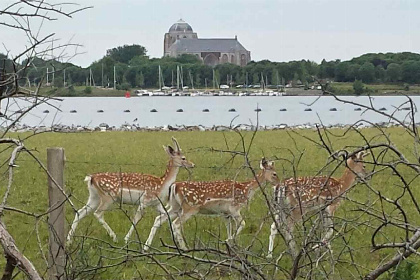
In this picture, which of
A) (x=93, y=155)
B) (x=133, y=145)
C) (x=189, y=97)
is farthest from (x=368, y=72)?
(x=189, y=97)

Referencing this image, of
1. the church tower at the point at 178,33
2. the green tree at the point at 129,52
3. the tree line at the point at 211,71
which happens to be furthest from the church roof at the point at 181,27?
the green tree at the point at 129,52

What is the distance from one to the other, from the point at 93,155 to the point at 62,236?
1356 cm

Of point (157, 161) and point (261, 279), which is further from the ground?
point (261, 279)

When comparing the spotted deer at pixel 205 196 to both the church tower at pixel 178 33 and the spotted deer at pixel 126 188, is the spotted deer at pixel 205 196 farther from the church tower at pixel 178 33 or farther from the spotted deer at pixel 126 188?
the church tower at pixel 178 33

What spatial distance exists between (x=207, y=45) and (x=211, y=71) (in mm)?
40044

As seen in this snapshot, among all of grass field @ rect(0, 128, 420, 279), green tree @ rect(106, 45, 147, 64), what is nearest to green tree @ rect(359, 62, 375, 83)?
grass field @ rect(0, 128, 420, 279)

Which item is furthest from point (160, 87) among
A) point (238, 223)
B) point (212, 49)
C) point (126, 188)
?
point (238, 223)

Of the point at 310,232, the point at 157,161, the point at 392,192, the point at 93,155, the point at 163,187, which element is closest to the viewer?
the point at 310,232

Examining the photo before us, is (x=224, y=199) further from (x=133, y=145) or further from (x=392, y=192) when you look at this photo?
(x=133, y=145)

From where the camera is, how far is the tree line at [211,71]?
19.9 feet

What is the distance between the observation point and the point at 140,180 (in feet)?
32.1

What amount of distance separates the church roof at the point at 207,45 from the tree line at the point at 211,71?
24626mm

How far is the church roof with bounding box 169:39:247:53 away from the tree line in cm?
2463

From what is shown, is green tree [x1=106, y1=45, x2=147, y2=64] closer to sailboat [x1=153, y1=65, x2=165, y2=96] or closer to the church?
sailboat [x1=153, y1=65, x2=165, y2=96]
